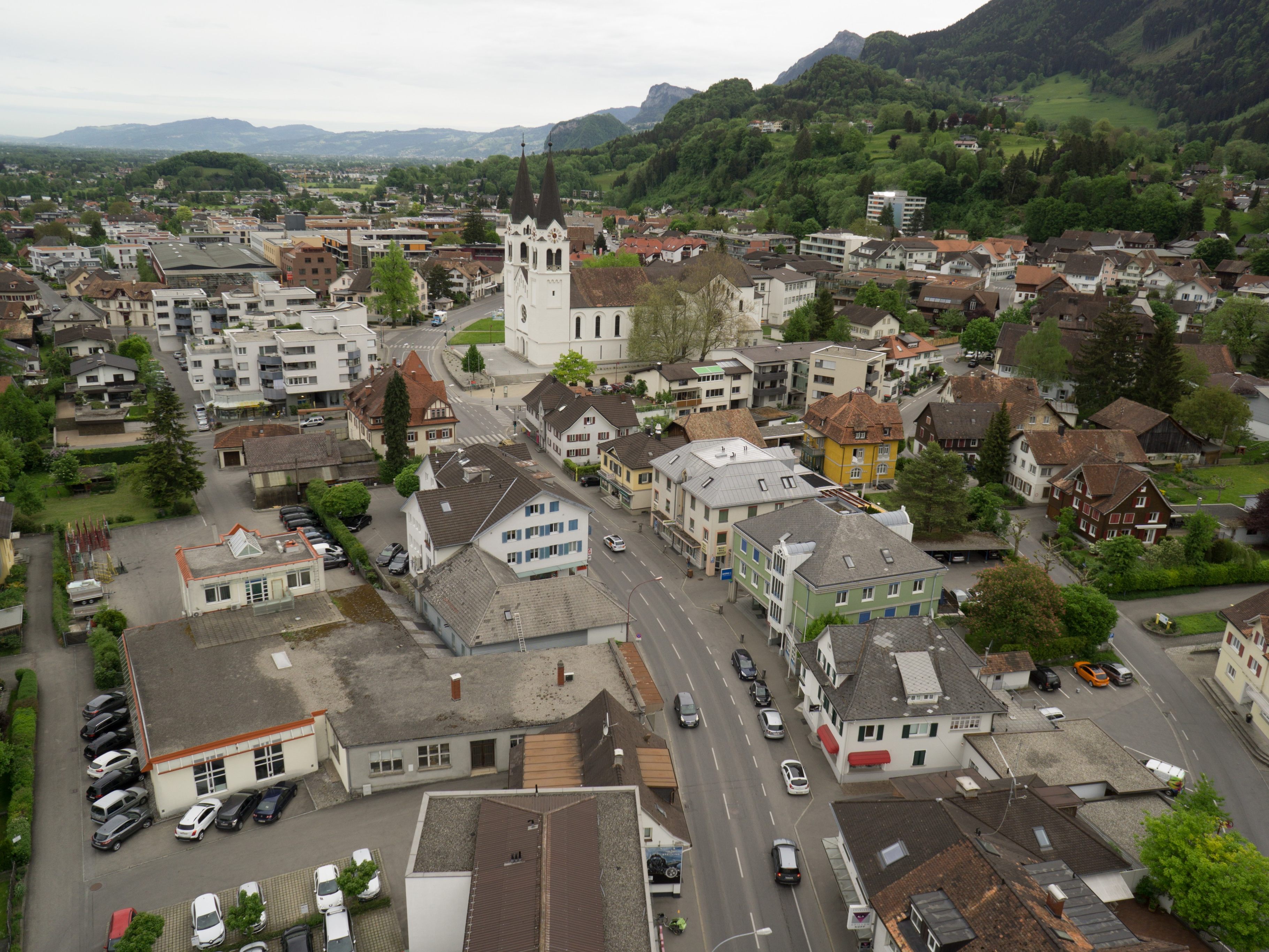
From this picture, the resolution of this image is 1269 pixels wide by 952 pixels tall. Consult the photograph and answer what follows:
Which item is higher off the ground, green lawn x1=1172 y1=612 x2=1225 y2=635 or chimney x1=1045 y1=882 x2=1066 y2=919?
chimney x1=1045 y1=882 x2=1066 y2=919

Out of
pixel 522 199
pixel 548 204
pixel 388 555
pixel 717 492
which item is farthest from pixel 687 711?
pixel 522 199

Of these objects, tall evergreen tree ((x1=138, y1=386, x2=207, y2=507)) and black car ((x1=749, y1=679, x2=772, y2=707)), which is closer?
black car ((x1=749, y1=679, x2=772, y2=707))

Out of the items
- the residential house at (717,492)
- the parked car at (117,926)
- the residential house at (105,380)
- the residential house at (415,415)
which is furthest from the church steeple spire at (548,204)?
the parked car at (117,926)

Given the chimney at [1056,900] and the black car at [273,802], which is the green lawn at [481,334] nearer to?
the black car at [273,802]

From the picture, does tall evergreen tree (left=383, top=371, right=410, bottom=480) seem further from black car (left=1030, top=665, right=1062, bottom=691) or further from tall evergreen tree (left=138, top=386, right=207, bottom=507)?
black car (left=1030, top=665, right=1062, bottom=691)

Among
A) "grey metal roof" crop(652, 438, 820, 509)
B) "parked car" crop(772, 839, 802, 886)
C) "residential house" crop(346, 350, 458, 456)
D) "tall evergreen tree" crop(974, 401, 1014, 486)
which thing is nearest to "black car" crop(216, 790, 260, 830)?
"parked car" crop(772, 839, 802, 886)

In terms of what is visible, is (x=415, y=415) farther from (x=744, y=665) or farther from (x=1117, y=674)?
(x=1117, y=674)
